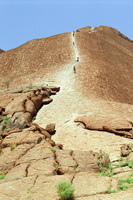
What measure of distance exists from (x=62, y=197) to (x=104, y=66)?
33.2m

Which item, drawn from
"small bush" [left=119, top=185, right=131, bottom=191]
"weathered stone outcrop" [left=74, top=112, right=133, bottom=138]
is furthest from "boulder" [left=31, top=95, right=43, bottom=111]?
"small bush" [left=119, top=185, right=131, bottom=191]

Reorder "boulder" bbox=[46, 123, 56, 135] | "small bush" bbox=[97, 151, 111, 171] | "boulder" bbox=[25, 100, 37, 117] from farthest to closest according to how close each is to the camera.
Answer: "boulder" bbox=[25, 100, 37, 117] → "boulder" bbox=[46, 123, 56, 135] → "small bush" bbox=[97, 151, 111, 171]

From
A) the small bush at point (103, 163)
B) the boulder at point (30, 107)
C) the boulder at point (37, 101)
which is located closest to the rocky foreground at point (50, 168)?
the small bush at point (103, 163)

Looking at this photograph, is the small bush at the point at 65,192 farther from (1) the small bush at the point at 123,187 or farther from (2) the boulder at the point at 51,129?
(2) the boulder at the point at 51,129

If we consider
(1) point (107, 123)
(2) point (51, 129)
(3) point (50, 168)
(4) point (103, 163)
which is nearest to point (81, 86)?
(1) point (107, 123)

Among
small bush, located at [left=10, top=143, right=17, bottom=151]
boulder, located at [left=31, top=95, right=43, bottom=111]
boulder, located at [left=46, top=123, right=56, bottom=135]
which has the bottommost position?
small bush, located at [left=10, top=143, right=17, bottom=151]

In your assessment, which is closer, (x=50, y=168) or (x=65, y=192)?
(x=65, y=192)

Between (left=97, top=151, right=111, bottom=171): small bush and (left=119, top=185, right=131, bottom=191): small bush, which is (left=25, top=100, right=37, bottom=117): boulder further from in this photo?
(left=119, top=185, right=131, bottom=191): small bush

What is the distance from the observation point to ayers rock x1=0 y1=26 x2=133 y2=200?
648 inches

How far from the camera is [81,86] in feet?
97.6

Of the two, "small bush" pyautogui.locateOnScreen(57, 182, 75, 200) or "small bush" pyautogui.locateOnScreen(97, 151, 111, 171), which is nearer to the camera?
"small bush" pyautogui.locateOnScreen(57, 182, 75, 200)

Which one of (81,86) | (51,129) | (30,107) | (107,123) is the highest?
(81,86)

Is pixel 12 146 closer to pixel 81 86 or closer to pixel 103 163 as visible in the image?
pixel 103 163

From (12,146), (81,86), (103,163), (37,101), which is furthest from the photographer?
(81,86)
